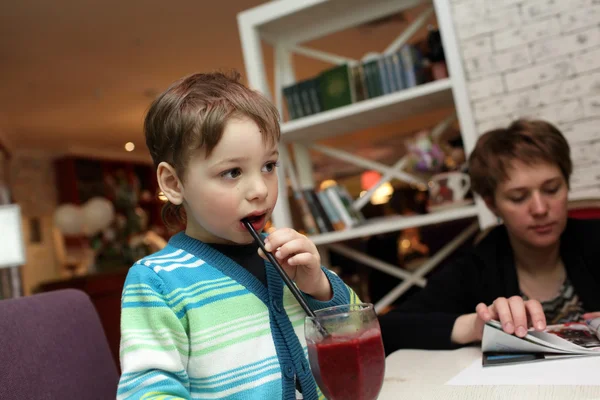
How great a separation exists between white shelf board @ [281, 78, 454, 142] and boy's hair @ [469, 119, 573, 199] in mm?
880

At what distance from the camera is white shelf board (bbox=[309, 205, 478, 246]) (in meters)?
2.38

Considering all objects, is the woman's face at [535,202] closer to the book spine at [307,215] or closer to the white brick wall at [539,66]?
the white brick wall at [539,66]

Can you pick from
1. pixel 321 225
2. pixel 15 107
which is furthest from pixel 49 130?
pixel 321 225

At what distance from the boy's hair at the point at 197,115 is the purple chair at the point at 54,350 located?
0.36 meters

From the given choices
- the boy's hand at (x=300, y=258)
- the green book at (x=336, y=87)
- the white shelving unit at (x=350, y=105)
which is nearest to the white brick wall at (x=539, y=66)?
the white shelving unit at (x=350, y=105)

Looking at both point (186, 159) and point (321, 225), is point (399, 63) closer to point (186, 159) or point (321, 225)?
point (321, 225)

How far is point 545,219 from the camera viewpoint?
1.42 m

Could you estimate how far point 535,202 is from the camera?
1.43 m

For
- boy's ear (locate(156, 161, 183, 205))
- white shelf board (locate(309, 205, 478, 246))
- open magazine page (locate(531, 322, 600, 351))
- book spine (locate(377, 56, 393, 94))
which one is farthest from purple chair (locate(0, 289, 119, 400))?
book spine (locate(377, 56, 393, 94))

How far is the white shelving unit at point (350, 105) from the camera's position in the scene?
2354 millimetres

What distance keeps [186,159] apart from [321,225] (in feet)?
6.18

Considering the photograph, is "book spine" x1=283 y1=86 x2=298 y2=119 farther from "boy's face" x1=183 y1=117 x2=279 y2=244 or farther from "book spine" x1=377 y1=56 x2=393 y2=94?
"boy's face" x1=183 y1=117 x2=279 y2=244

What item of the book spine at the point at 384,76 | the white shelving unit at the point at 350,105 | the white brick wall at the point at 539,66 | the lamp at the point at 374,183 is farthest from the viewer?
the lamp at the point at 374,183

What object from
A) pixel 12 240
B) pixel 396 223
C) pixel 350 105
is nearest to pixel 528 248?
pixel 396 223
